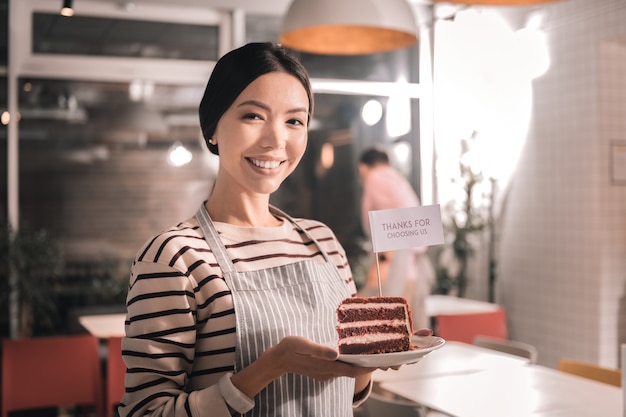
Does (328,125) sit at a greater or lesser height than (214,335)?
greater

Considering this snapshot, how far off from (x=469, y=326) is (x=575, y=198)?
5.40 feet

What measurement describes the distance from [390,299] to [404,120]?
4625mm

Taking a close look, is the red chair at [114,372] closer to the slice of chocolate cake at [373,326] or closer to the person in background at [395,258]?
the person in background at [395,258]

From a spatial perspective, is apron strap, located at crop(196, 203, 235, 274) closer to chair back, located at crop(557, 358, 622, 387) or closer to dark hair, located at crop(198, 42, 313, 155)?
dark hair, located at crop(198, 42, 313, 155)

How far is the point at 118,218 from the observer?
17.6 ft

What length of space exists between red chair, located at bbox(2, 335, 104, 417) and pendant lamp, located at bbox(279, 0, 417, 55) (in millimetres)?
1819

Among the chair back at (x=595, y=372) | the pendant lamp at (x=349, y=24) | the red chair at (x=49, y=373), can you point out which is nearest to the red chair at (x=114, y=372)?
the red chair at (x=49, y=373)

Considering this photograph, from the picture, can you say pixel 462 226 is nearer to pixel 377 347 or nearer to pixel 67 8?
pixel 67 8

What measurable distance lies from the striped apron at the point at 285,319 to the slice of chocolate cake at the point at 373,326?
0.06 meters

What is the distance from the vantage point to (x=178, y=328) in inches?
49.9

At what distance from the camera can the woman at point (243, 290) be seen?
4.09 feet

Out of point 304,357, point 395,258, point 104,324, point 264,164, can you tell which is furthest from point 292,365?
point 395,258

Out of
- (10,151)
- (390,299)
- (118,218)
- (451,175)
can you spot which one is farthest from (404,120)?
(390,299)

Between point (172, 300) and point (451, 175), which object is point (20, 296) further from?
point (172, 300)
